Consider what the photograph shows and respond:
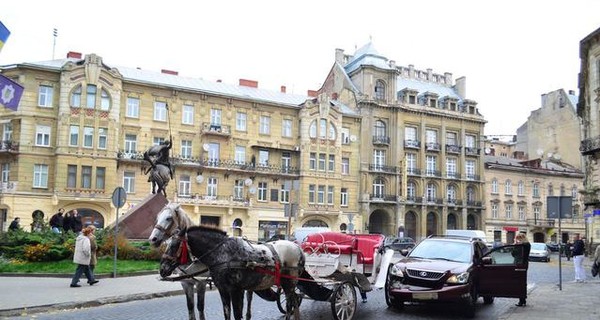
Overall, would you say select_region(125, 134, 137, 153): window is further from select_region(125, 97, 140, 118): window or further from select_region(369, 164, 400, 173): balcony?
select_region(369, 164, 400, 173): balcony

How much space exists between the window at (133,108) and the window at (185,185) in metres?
6.63

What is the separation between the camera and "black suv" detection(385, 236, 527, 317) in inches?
466

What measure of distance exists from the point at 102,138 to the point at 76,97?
12.7 feet

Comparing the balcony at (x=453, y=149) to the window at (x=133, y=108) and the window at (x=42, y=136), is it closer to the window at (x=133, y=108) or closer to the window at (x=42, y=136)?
the window at (x=133, y=108)

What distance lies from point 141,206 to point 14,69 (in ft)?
94.1

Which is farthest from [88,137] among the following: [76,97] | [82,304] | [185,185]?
[82,304]

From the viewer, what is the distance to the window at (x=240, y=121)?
168 ft

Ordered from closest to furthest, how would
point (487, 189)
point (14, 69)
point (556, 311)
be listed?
point (556, 311)
point (14, 69)
point (487, 189)

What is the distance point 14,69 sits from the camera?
1703 inches

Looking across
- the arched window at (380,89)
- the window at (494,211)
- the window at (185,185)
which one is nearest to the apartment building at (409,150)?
→ the arched window at (380,89)

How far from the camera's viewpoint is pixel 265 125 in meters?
52.7

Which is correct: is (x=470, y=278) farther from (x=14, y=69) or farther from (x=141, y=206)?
(x=14, y=69)

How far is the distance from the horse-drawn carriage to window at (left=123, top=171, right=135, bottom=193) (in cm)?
3738

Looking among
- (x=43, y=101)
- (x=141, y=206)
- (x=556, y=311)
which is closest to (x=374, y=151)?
(x=43, y=101)
